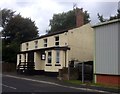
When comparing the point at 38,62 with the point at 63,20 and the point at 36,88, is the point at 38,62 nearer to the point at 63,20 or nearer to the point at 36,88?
the point at 36,88

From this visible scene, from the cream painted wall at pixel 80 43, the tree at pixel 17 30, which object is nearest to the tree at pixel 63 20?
the tree at pixel 17 30

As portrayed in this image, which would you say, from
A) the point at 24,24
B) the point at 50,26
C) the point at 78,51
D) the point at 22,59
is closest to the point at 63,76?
the point at 78,51

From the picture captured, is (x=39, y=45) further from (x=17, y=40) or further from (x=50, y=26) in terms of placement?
(x=50, y=26)

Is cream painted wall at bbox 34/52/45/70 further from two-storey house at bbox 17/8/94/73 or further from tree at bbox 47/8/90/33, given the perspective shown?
tree at bbox 47/8/90/33

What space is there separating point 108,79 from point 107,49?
2.74 metres

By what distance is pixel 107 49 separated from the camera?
3159 centimetres

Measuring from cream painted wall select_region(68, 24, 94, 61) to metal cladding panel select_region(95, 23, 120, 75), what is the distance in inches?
Result: 423

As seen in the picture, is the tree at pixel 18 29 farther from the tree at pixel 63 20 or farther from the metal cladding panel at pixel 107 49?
the metal cladding panel at pixel 107 49

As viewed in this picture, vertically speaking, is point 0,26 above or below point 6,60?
above

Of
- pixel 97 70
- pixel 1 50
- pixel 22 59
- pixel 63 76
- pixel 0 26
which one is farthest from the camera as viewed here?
pixel 0 26

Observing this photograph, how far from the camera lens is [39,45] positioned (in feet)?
166

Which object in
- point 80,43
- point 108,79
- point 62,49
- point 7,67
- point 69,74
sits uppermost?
point 80,43

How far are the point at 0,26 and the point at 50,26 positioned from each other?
2075 centimetres

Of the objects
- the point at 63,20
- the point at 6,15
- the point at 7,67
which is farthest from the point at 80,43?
the point at 63,20
